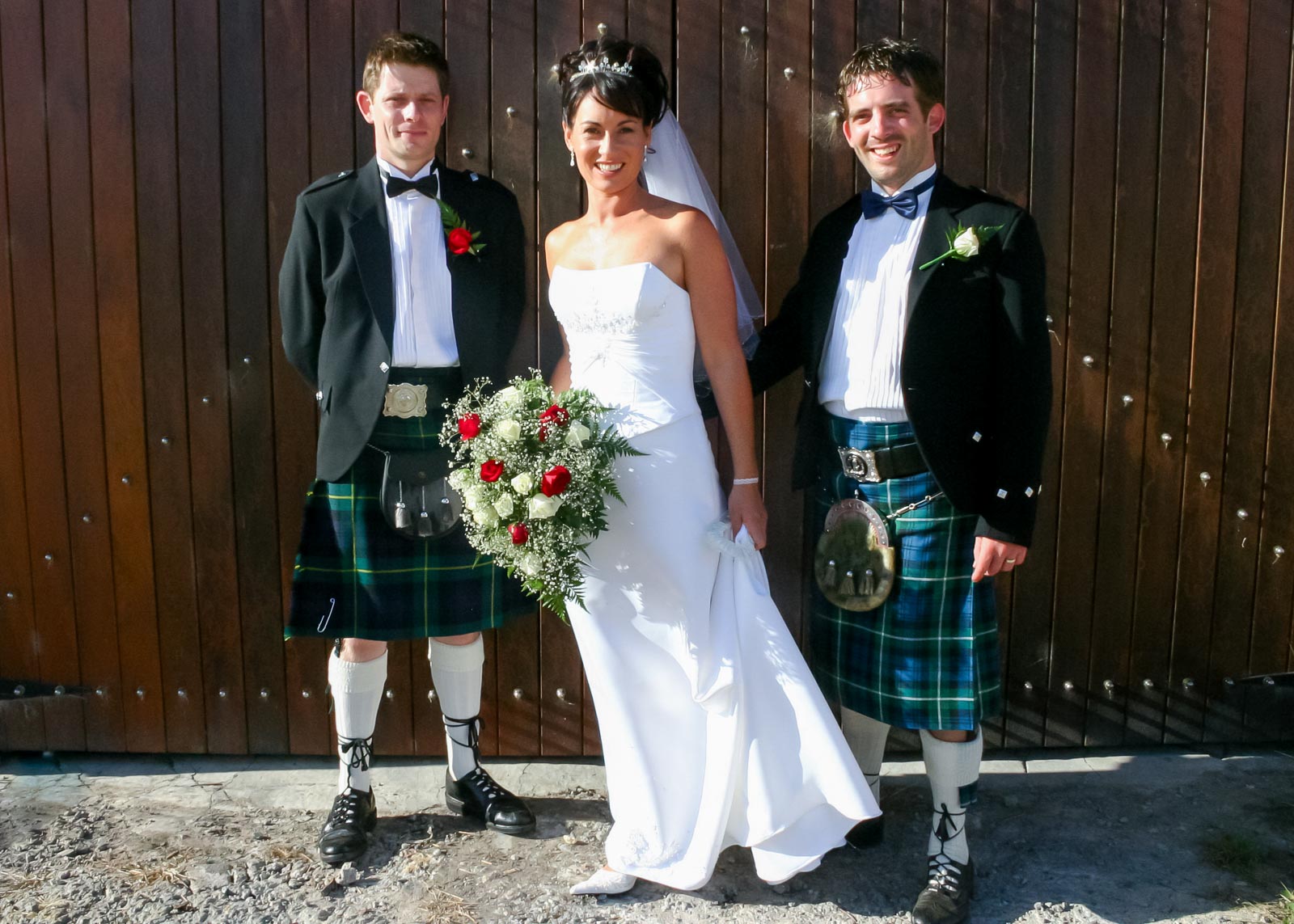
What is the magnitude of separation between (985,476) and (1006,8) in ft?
5.00

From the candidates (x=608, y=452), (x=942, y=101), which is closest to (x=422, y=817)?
(x=608, y=452)

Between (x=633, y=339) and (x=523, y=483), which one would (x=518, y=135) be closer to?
(x=633, y=339)

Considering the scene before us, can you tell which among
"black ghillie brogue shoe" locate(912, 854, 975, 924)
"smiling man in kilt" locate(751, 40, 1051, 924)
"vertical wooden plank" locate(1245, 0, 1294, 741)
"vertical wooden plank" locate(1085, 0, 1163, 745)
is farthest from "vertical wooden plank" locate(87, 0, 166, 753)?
"vertical wooden plank" locate(1245, 0, 1294, 741)

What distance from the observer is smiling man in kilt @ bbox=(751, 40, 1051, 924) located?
100.0 inches

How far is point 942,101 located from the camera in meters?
2.62

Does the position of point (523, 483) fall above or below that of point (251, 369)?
below

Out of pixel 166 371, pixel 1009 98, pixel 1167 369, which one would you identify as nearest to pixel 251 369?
pixel 166 371

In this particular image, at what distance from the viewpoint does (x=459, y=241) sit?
2.84m

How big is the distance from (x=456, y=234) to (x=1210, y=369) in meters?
2.33

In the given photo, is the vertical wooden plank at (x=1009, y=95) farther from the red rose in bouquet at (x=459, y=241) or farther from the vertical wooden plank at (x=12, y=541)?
the vertical wooden plank at (x=12, y=541)

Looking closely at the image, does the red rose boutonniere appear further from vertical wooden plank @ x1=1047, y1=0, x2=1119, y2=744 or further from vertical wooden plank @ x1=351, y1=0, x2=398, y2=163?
vertical wooden plank @ x1=1047, y1=0, x2=1119, y2=744

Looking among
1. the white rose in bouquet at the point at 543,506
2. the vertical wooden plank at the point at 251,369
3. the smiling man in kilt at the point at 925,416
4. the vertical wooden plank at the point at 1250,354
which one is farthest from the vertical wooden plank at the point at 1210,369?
the vertical wooden plank at the point at 251,369

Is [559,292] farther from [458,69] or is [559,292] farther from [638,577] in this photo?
[458,69]

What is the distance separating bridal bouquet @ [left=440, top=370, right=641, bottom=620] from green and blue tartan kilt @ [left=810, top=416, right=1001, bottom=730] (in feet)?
2.14
